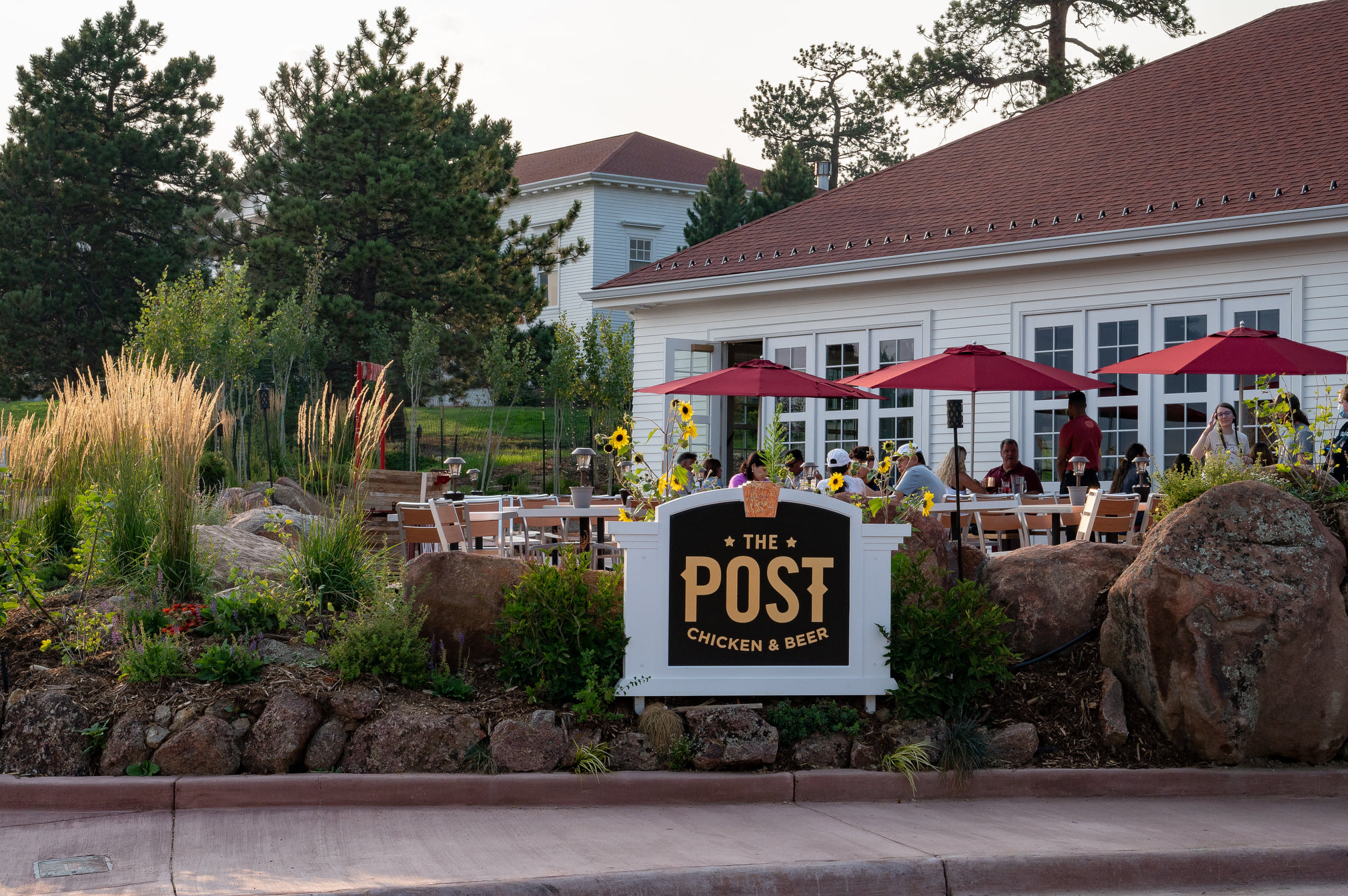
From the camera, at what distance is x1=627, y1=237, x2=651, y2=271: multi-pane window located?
125ft

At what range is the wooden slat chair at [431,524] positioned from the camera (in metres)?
9.36

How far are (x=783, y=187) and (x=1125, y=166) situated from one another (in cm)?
1823

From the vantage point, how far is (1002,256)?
1398 cm

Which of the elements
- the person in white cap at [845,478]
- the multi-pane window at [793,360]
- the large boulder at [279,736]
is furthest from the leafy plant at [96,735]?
the multi-pane window at [793,360]

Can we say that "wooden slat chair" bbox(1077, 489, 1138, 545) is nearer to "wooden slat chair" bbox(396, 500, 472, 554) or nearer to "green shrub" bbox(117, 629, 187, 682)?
"wooden slat chair" bbox(396, 500, 472, 554)

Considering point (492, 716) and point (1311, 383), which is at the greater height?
point (1311, 383)

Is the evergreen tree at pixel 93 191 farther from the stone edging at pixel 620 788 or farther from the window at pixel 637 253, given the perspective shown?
the stone edging at pixel 620 788

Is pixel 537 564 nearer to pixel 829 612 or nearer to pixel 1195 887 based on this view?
pixel 829 612

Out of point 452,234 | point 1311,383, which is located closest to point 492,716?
point 1311,383

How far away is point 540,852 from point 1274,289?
33.3 ft

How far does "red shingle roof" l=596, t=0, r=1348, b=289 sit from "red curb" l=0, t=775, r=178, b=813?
11.0 meters

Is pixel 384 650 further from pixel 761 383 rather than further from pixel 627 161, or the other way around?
pixel 627 161

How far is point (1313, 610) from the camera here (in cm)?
612

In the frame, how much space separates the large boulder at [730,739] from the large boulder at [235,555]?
2631mm
